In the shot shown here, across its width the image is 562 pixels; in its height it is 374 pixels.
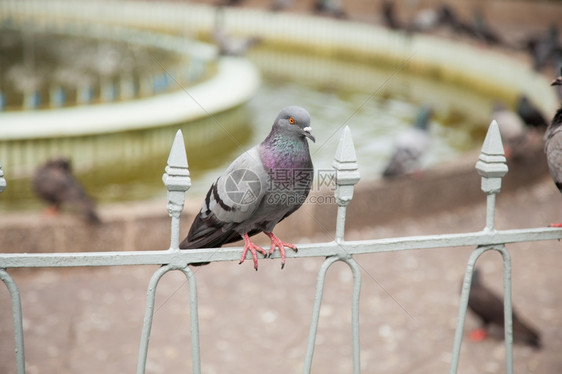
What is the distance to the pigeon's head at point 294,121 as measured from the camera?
265cm

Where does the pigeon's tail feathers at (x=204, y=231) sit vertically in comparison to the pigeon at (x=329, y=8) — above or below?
below

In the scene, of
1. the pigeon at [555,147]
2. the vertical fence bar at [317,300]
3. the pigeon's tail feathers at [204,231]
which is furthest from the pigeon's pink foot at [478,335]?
the pigeon's tail feathers at [204,231]

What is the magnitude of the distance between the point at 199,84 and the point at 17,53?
489 cm

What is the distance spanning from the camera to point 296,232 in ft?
21.5

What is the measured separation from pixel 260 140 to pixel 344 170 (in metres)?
6.80

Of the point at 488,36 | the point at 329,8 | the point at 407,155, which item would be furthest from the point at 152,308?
the point at 329,8

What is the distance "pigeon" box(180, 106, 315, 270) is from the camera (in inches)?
103

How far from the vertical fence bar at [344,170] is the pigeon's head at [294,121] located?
0.74 ft

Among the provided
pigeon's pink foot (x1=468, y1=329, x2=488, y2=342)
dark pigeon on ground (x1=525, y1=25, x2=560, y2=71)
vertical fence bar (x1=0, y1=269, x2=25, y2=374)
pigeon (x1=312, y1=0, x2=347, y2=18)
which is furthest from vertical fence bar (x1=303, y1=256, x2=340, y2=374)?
pigeon (x1=312, y1=0, x2=347, y2=18)

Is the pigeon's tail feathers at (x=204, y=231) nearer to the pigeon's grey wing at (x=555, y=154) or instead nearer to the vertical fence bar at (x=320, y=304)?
the vertical fence bar at (x=320, y=304)

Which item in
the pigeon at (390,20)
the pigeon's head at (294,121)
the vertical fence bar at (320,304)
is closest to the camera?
the vertical fence bar at (320,304)

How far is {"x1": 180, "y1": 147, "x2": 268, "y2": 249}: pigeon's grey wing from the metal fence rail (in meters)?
0.19

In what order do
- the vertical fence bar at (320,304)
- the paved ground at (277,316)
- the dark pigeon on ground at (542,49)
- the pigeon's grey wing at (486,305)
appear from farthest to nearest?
the dark pigeon on ground at (542,49), the pigeon's grey wing at (486,305), the paved ground at (277,316), the vertical fence bar at (320,304)

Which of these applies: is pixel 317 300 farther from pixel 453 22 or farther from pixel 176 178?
pixel 453 22
